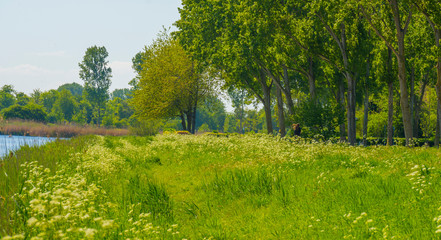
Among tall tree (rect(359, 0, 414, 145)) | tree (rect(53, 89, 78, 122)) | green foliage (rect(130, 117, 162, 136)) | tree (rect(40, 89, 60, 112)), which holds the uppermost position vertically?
tree (rect(40, 89, 60, 112))

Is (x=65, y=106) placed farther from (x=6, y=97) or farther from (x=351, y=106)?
(x=351, y=106)

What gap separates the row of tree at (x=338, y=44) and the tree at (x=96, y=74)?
245 feet

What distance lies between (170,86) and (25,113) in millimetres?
46864

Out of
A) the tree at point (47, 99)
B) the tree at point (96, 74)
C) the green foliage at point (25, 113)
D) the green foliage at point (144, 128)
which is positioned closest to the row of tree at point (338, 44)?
the green foliage at point (144, 128)

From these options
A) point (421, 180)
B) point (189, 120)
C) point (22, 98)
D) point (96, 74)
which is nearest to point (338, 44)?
point (421, 180)

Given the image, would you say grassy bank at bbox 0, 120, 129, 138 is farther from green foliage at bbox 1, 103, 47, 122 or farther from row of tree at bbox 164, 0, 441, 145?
green foliage at bbox 1, 103, 47, 122

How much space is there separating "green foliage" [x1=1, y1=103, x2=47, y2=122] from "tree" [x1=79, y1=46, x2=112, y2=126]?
1797cm

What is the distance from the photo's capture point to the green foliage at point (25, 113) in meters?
75.3

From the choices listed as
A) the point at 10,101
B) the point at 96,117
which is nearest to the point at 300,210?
the point at 96,117

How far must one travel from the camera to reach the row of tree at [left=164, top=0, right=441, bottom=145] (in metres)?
19.1

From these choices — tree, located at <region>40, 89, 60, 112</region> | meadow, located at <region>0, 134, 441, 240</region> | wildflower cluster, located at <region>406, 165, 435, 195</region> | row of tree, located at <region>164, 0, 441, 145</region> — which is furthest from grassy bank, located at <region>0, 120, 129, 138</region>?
tree, located at <region>40, 89, 60, 112</region>

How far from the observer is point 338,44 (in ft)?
74.3

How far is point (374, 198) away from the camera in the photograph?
22.4ft

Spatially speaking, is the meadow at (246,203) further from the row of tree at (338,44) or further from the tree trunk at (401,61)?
the row of tree at (338,44)
